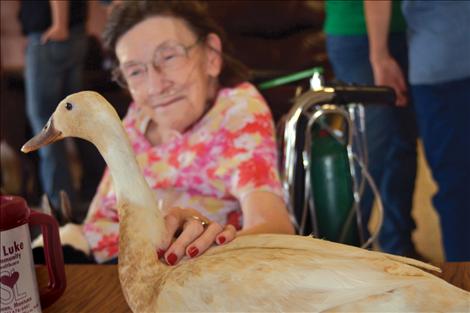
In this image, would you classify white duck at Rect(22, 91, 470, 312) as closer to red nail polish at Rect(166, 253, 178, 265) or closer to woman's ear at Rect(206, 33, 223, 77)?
red nail polish at Rect(166, 253, 178, 265)

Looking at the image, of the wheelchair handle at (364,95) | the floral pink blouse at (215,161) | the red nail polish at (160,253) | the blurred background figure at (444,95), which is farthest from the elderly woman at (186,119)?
the red nail polish at (160,253)

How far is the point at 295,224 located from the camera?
1.06m

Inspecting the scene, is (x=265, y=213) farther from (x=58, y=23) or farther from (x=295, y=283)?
(x=58, y=23)

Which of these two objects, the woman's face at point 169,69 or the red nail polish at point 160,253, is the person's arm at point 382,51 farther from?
the red nail polish at point 160,253

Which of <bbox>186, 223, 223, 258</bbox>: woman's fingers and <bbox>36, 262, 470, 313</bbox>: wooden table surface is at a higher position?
<bbox>186, 223, 223, 258</bbox>: woman's fingers

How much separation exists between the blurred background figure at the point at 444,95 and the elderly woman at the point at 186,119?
25 cm

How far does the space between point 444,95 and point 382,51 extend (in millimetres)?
→ 123

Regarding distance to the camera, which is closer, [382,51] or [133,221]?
[133,221]

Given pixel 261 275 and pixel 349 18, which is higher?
pixel 349 18

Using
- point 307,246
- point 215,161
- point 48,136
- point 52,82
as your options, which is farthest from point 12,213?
point 52,82

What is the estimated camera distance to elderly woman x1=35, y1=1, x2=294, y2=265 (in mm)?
1043

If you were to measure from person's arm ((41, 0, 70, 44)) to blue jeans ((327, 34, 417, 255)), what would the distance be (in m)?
0.48

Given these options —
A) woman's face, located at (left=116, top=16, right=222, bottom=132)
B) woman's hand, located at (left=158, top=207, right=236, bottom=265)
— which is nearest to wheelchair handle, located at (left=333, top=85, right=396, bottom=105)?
woman's face, located at (left=116, top=16, right=222, bottom=132)

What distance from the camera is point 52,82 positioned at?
117 cm
